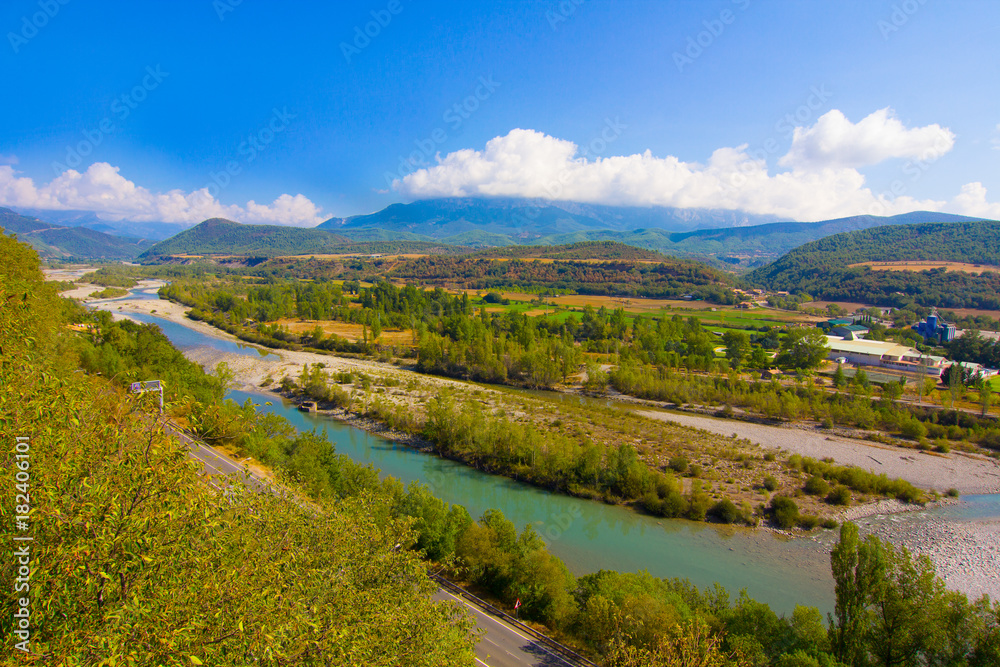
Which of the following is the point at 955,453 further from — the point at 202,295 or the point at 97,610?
the point at 202,295

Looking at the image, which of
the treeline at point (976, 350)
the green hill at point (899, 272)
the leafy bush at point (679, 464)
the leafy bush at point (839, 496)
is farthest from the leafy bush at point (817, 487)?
the green hill at point (899, 272)

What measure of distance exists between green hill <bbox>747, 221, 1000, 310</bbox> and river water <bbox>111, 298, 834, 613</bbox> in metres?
84.1

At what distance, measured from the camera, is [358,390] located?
38.3 m

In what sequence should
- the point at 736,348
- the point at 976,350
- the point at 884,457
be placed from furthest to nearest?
the point at 736,348 → the point at 976,350 → the point at 884,457

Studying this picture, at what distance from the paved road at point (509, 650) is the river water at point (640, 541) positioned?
→ 5588mm

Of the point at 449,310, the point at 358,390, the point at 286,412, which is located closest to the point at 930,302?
the point at 449,310

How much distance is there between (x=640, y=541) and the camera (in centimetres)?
2052

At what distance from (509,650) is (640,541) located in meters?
10.3

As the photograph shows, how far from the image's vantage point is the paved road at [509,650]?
1166 centimetres

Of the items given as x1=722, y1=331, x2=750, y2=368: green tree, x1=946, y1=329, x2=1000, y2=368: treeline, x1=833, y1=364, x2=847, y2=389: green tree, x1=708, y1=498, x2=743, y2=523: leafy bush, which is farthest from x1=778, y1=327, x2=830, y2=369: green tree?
x1=708, y1=498, x2=743, y2=523: leafy bush

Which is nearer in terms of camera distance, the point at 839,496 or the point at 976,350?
the point at 839,496

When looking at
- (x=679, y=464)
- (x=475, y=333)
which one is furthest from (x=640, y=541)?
(x=475, y=333)

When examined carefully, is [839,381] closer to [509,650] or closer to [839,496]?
[839,496]

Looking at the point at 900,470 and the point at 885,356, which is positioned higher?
the point at 885,356
